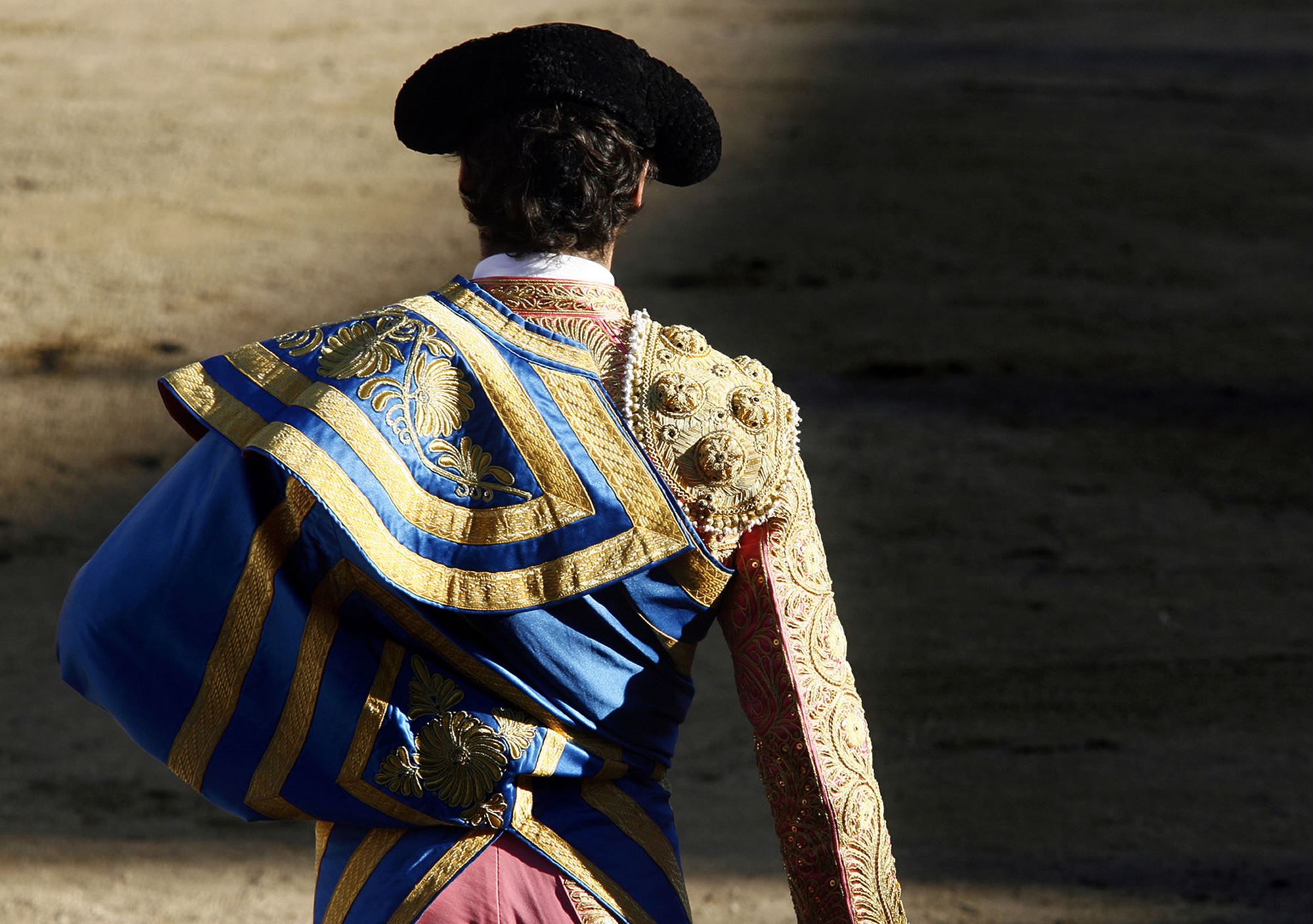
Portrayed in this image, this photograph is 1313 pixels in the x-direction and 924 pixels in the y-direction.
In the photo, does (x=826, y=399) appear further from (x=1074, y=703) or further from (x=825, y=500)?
(x=1074, y=703)

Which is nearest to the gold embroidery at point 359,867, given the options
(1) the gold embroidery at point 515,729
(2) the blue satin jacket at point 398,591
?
(2) the blue satin jacket at point 398,591

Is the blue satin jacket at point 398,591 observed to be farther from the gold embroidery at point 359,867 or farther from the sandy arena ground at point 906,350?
the sandy arena ground at point 906,350

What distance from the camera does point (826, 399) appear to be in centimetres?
457

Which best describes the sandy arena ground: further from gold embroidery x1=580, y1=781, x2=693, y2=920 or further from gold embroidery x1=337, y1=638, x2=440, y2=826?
gold embroidery x1=337, y1=638, x2=440, y2=826

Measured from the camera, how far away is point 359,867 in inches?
45.6

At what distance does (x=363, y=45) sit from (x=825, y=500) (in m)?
2.35

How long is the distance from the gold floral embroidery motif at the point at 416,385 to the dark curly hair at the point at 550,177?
11cm

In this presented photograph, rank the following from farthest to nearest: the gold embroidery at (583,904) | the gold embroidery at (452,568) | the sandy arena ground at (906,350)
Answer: the sandy arena ground at (906,350)
the gold embroidery at (583,904)
the gold embroidery at (452,568)

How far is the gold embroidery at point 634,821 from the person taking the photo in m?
1.18

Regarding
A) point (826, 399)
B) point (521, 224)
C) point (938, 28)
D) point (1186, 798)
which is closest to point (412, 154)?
point (826, 399)

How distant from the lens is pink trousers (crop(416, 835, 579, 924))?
43.8 inches

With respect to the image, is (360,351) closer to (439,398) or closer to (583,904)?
(439,398)

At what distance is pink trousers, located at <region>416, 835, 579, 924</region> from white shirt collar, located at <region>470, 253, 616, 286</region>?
41 cm

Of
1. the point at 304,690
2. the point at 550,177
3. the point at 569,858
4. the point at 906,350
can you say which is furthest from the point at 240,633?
the point at 906,350
